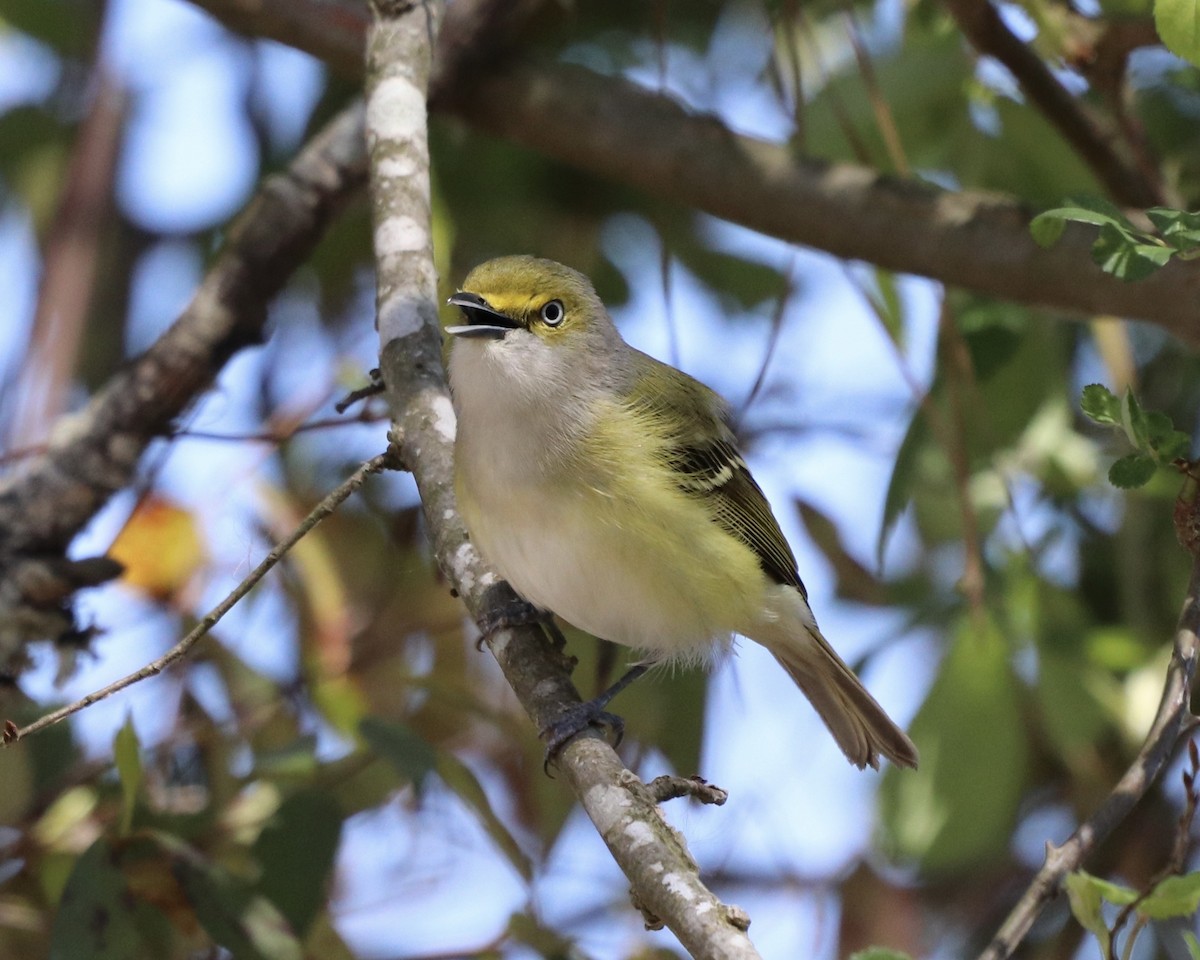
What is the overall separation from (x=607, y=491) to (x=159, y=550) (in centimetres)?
139

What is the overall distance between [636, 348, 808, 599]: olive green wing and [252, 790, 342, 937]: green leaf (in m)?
1.03

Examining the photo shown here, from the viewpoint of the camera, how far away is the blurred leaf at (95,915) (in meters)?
2.50

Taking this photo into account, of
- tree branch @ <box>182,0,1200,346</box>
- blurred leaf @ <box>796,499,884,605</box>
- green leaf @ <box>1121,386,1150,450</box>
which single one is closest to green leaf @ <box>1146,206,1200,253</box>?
green leaf @ <box>1121,386,1150,450</box>

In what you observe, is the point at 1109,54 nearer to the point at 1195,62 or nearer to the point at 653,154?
the point at 653,154

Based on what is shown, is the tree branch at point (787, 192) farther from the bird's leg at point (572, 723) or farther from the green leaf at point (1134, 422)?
the bird's leg at point (572, 723)

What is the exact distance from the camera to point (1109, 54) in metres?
3.15

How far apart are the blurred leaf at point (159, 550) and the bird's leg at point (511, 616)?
117 cm

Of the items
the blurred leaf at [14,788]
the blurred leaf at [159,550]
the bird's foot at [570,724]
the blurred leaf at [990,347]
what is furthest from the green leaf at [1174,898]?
the blurred leaf at [159,550]

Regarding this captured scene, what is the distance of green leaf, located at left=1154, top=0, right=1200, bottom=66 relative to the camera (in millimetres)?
1875

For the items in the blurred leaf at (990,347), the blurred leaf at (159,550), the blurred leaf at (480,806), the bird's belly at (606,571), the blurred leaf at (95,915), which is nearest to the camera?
the blurred leaf at (95,915)

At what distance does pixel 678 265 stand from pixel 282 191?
51.3 inches

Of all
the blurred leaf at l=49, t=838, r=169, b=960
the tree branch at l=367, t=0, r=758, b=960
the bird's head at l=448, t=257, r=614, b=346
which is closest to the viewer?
the tree branch at l=367, t=0, r=758, b=960

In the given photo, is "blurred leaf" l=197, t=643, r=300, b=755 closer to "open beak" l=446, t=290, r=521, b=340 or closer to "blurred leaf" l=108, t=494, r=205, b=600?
"blurred leaf" l=108, t=494, r=205, b=600

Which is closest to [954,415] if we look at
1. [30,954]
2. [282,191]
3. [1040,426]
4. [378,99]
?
[1040,426]
